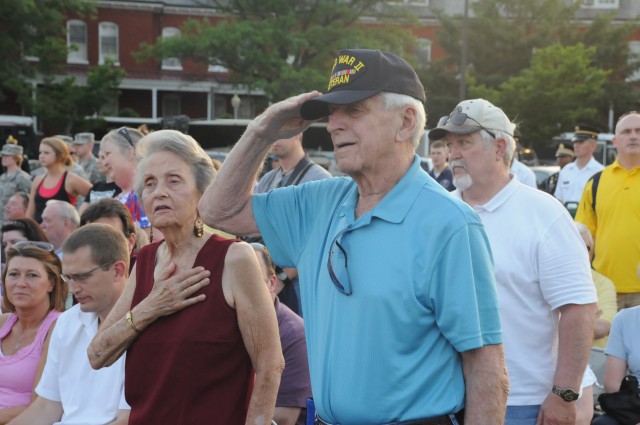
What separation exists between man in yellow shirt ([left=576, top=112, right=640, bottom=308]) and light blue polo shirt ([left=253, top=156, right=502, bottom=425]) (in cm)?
505

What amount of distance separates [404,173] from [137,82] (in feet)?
158

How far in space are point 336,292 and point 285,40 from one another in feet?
119

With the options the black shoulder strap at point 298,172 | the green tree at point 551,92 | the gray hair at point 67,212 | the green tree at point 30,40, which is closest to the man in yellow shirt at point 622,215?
the black shoulder strap at point 298,172

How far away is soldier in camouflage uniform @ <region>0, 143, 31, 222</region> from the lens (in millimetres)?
Result: 12047

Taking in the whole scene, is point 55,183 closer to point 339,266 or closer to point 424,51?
→ point 339,266

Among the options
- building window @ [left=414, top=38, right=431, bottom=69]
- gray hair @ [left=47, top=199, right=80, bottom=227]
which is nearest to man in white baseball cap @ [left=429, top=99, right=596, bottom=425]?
gray hair @ [left=47, top=199, right=80, bottom=227]

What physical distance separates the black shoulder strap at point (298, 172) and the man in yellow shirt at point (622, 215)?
263 centimetres

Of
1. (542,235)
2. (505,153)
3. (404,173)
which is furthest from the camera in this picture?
(505,153)

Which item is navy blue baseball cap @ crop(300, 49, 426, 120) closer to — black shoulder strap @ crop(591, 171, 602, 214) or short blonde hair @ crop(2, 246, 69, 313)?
short blonde hair @ crop(2, 246, 69, 313)

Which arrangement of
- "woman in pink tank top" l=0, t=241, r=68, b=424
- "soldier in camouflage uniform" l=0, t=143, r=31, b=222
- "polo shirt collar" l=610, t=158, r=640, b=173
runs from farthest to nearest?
"soldier in camouflage uniform" l=0, t=143, r=31, b=222, "polo shirt collar" l=610, t=158, r=640, b=173, "woman in pink tank top" l=0, t=241, r=68, b=424

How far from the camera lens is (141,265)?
3.76 meters

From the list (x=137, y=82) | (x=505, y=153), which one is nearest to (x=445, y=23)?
(x=137, y=82)

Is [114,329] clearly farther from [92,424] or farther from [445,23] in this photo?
[445,23]

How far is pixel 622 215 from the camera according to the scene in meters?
7.48
